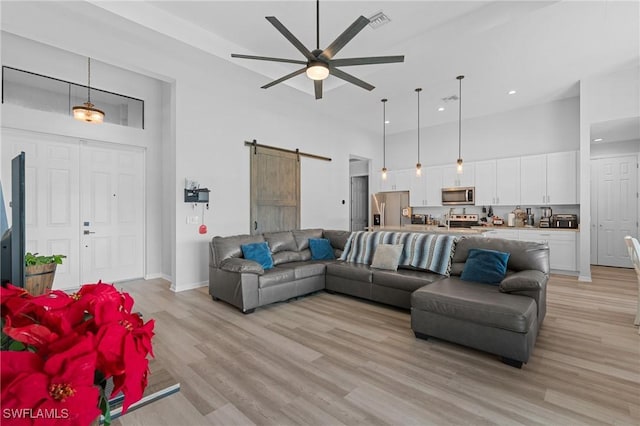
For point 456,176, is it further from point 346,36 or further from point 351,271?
point 346,36

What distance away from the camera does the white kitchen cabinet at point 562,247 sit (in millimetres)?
5531

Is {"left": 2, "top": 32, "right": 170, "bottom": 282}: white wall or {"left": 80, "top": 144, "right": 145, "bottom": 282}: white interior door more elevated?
{"left": 2, "top": 32, "right": 170, "bottom": 282}: white wall

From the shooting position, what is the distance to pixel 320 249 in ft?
16.8

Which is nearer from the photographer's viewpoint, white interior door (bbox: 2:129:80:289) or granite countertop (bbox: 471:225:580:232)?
white interior door (bbox: 2:129:80:289)

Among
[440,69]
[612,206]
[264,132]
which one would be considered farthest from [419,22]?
[612,206]

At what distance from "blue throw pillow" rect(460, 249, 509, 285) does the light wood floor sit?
686 millimetres

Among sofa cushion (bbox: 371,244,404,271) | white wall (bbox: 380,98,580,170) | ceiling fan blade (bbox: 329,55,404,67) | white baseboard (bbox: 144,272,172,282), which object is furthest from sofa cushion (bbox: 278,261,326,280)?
white wall (bbox: 380,98,580,170)

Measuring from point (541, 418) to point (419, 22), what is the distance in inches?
159

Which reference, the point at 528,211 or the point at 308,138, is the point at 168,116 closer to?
the point at 308,138

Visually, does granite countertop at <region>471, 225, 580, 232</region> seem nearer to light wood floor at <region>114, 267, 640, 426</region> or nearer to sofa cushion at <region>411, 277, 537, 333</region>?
light wood floor at <region>114, 267, 640, 426</region>

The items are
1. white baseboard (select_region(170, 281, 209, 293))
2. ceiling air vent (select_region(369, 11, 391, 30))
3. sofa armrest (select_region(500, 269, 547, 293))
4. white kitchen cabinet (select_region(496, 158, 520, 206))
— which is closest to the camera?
sofa armrest (select_region(500, 269, 547, 293))

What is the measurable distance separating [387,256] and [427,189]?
13.1 feet

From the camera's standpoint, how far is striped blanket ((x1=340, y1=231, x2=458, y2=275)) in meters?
3.91

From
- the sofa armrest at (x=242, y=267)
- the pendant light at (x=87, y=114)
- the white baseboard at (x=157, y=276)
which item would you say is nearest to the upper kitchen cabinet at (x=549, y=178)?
the sofa armrest at (x=242, y=267)
